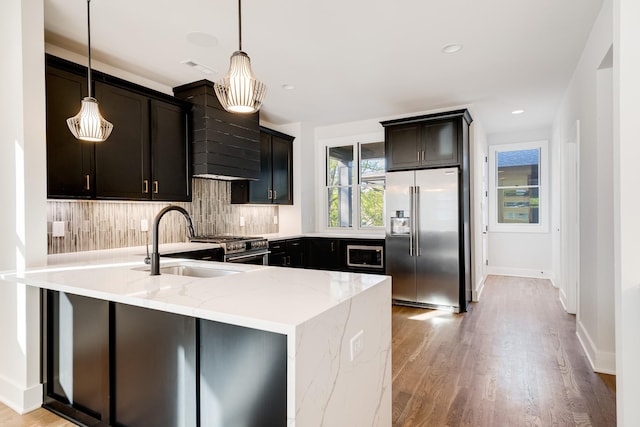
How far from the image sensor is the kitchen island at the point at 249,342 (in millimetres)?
1216

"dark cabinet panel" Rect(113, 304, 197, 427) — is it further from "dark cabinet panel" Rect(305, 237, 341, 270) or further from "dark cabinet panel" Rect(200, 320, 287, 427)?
"dark cabinet panel" Rect(305, 237, 341, 270)

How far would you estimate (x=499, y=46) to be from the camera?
3123 millimetres

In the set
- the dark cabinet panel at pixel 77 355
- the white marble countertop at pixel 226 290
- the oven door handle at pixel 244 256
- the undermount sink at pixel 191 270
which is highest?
the white marble countertop at pixel 226 290

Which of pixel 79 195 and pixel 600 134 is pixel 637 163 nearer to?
pixel 600 134

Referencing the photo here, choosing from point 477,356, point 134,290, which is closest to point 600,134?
point 477,356

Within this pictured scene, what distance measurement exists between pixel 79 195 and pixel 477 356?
142 inches

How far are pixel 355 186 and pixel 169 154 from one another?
301cm

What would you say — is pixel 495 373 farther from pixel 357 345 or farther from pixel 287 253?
pixel 287 253

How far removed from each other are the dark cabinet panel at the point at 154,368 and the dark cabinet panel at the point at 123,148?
68.8 inches

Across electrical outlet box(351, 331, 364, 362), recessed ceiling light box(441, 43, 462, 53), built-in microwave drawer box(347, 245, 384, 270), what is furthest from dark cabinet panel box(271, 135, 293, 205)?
electrical outlet box(351, 331, 364, 362)

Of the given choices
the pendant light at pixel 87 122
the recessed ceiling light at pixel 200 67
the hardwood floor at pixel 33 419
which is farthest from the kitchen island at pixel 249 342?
the recessed ceiling light at pixel 200 67

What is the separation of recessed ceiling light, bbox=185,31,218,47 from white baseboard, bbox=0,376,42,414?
2.72 m

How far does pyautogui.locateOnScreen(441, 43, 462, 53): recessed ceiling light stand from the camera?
310 cm

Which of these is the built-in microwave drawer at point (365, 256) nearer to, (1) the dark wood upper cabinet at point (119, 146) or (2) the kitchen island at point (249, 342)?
(1) the dark wood upper cabinet at point (119, 146)
